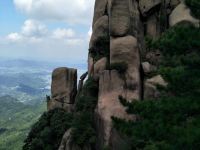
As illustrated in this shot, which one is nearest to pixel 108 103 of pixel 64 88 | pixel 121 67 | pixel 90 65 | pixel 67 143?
pixel 121 67

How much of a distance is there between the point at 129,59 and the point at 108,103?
3.98 meters

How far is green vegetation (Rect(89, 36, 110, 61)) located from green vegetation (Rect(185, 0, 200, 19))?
20.2m

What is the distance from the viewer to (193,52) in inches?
908

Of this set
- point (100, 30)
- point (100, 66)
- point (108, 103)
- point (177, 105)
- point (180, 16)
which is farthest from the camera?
point (100, 30)

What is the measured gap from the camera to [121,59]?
3934 centimetres

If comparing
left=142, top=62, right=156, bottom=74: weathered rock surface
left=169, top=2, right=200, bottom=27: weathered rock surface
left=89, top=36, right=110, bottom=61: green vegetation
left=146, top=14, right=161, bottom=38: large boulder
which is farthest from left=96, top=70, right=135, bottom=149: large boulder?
left=169, top=2, right=200, bottom=27: weathered rock surface

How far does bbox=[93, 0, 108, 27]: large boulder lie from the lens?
154 ft

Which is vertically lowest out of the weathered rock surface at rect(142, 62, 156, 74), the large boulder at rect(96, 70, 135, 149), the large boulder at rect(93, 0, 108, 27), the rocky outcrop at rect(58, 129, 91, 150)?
the rocky outcrop at rect(58, 129, 91, 150)

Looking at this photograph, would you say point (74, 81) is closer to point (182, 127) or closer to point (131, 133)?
point (131, 133)

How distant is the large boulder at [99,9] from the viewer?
154 feet

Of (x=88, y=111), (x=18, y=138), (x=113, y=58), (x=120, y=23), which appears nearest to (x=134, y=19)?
(x=120, y=23)

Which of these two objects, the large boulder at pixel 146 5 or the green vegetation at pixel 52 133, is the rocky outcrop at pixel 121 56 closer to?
the large boulder at pixel 146 5

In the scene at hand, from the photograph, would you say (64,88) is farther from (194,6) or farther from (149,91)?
(194,6)

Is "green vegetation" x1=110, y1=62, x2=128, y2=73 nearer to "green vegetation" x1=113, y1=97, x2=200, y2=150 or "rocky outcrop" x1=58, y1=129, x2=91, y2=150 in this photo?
"rocky outcrop" x1=58, y1=129, x2=91, y2=150
